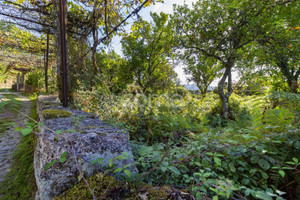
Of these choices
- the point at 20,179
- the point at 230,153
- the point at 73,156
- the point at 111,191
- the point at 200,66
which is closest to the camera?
the point at 111,191

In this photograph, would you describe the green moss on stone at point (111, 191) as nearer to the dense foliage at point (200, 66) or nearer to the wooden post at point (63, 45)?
the dense foliage at point (200, 66)

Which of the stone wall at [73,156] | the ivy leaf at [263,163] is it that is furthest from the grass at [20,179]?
the ivy leaf at [263,163]

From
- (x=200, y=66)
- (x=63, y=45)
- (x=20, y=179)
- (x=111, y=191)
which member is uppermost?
(x=200, y=66)

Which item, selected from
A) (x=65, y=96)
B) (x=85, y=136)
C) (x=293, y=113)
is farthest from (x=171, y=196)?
(x=65, y=96)

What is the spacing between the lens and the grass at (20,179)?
1.40 metres

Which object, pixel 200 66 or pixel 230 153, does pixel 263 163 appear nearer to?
pixel 230 153

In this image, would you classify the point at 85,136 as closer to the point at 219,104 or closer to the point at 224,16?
the point at 219,104

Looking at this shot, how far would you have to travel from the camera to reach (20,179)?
1652 mm

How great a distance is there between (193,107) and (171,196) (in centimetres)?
410

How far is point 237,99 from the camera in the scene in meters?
6.45

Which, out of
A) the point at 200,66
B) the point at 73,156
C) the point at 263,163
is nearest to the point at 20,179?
the point at 73,156

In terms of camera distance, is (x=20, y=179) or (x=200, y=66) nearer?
(x=20, y=179)

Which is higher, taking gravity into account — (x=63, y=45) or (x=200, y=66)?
(x=200, y=66)

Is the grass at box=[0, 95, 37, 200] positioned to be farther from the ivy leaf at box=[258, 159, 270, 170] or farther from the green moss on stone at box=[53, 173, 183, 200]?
the ivy leaf at box=[258, 159, 270, 170]
